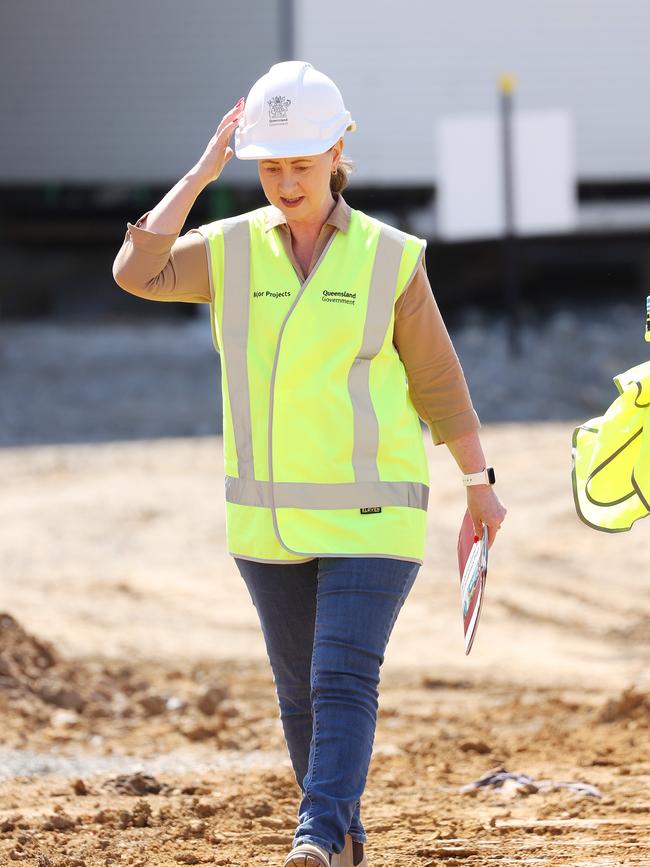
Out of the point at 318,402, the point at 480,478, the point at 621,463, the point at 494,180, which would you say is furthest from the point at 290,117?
the point at 494,180

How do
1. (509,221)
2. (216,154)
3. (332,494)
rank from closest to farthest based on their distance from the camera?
(332,494) < (216,154) < (509,221)

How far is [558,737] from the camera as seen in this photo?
604cm

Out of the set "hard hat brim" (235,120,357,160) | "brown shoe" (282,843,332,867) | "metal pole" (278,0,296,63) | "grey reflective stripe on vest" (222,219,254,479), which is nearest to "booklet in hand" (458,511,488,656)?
"grey reflective stripe on vest" (222,219,254,479)

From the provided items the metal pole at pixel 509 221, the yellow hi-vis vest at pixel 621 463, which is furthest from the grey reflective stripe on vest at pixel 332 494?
the metal pole at pixel 509 221

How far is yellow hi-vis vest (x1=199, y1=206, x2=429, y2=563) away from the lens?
11.1ft

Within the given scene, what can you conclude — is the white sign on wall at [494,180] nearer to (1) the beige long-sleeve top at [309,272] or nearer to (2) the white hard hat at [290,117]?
(1) the beige long-sleeve top at [309,272]

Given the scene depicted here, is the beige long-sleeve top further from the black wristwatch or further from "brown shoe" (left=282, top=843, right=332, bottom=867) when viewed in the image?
"brown shoe" (left=282, top=843, right=332, bottom=867)

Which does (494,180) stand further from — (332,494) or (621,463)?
(332,494)

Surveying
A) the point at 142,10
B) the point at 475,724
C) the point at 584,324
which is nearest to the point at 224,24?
the point at 142,10

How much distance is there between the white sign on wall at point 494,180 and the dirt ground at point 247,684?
465cm

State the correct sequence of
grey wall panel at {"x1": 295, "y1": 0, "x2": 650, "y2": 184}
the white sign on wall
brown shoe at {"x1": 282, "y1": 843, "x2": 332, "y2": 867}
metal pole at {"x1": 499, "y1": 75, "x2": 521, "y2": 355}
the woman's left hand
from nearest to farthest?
brown shoe at {"x1": 282, "y1": 843, "x2": 332, "y2": 867} → the woman's left hand → metal pole at {"x1": 499, "y1": 75, "x2": 521, "y2": 355} → the white sign on wall → grey wall panel at {"x1": 295, "y1": 0, "x2": 650, "y2": 184}

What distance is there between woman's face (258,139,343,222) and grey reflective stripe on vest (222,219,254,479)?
17 cm

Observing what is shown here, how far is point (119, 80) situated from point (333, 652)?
17.1 meters

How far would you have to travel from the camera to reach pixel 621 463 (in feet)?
11.9
